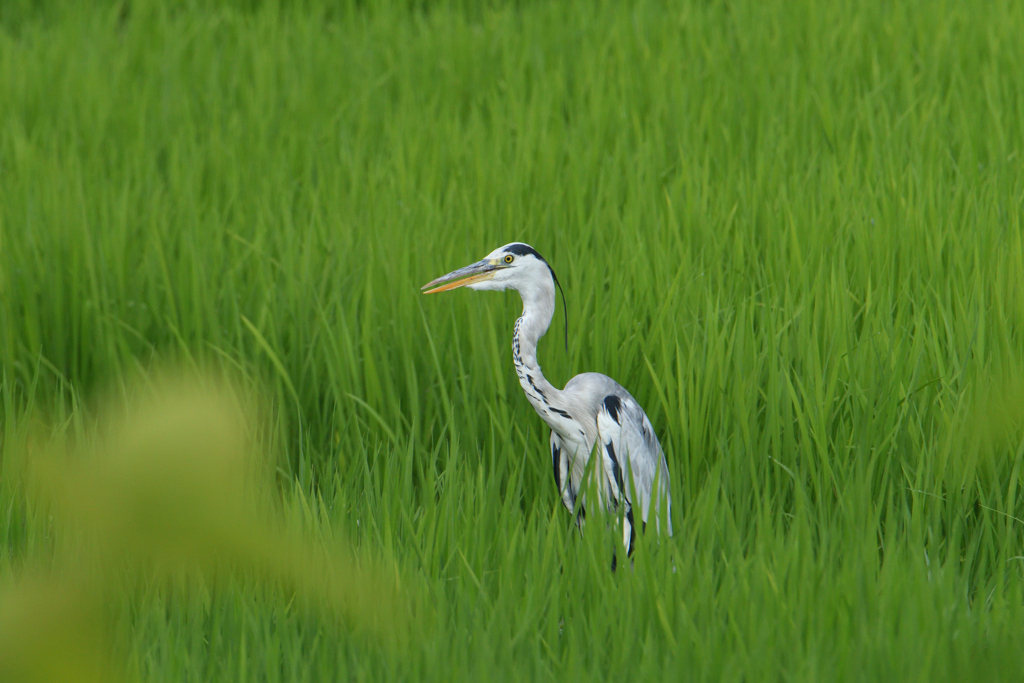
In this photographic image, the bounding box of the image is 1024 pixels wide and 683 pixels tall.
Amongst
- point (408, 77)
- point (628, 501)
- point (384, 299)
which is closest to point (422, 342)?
point (384, 299)

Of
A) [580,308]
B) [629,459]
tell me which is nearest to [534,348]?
[629,459]

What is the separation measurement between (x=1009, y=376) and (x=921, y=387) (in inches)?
8.8

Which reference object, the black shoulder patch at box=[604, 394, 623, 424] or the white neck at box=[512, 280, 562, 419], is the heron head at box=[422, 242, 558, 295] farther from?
the black shoulder patch at box=[604, 394, 623, 424]

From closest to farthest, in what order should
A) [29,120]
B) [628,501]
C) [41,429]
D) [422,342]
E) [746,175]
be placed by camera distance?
[628,501] → [41,429] → [422,342] → [746,175] → [29,120]

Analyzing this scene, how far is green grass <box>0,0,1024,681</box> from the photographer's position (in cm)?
153

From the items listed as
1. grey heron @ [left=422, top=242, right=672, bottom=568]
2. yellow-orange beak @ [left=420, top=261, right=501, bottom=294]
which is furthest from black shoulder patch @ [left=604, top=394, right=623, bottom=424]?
yellow-orange beak @ [left=420, top=261, right=501, bottom=294]

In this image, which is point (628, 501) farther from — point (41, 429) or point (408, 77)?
point (408, 77)

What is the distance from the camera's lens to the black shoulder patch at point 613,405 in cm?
184

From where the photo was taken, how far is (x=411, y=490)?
1.99 meters

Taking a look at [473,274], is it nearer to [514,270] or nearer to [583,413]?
[514,270]

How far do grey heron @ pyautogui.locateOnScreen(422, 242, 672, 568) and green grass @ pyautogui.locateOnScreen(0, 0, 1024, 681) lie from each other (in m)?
0.13

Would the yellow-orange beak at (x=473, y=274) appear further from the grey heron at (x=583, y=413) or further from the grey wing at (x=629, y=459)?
the grey wing at (x=629, y=459)

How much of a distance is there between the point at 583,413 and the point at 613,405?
0.06 m

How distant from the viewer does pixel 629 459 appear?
1.81 metres
